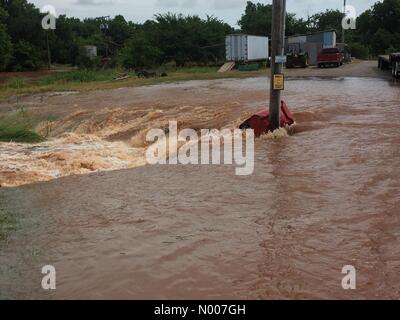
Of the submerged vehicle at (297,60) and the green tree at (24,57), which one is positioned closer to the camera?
the submerged vehicle at (297,60)

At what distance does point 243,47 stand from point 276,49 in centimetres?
3561

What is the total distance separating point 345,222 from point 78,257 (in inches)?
116

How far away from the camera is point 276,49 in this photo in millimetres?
10773

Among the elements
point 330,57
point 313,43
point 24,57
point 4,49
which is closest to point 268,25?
point 313,43

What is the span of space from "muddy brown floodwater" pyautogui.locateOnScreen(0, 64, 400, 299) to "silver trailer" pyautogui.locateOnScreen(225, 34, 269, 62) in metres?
36.4

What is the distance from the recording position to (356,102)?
16.4m

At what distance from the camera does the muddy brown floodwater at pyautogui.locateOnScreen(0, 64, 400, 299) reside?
4488 mm

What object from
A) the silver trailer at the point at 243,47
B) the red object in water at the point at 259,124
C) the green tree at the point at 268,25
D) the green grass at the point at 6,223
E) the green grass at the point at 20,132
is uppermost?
the green tree at the point at 268,25

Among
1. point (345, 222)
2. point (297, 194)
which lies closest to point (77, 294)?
point (345, 222)

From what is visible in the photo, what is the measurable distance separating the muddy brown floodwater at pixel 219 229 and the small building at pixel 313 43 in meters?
41.1

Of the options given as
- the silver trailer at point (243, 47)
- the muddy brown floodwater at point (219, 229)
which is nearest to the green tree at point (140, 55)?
the silver trailer at point (243, 47)

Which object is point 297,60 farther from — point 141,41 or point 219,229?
point 219,229

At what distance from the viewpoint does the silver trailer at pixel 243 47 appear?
148 feet

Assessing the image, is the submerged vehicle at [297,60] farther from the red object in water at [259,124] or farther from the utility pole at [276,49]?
the utility pole at [276,49]
